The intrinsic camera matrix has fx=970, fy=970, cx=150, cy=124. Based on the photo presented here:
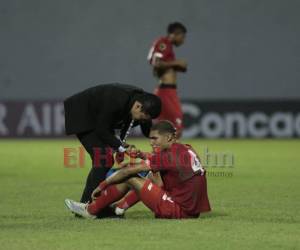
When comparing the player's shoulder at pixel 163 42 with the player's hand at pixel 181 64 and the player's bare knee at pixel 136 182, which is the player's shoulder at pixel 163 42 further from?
the player's bare knee at pixel 136 182

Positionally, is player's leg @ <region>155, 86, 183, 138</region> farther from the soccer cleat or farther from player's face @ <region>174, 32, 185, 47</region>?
the soccer cleat

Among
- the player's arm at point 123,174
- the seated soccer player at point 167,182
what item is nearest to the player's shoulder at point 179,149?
the seated soccer player at point 167,182

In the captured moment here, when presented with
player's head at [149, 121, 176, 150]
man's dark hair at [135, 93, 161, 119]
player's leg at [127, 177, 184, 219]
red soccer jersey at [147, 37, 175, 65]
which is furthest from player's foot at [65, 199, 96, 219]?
red soccer jersey at [147, 37, 175, 65]

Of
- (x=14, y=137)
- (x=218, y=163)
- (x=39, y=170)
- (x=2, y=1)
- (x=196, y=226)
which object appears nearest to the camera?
(x=196, y=226)

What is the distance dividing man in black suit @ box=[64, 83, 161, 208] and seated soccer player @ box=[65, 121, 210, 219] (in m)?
0.29

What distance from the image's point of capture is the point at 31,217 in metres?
8.87

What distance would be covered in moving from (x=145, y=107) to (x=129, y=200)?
0.91 metres

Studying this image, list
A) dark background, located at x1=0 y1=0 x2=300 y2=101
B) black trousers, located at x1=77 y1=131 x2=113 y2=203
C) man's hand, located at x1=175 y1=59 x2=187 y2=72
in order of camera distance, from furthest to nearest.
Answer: dark background, located at x1=0 y1=0 x2=300 y2=101 → man's hand, located at x1=175 y1=59 x2=187 y2=72 → black trousers, located at x1=77 y1=131 x2=113 y2=203

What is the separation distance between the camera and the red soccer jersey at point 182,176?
27.2 feet

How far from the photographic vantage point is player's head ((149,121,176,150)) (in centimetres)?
832

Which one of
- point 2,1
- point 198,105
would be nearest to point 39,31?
point 2,1

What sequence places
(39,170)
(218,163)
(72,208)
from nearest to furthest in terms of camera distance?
(72,208), (39,170), (218,163)

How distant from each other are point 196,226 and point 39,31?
16053mm

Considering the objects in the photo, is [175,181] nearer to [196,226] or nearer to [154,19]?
[196,226]
